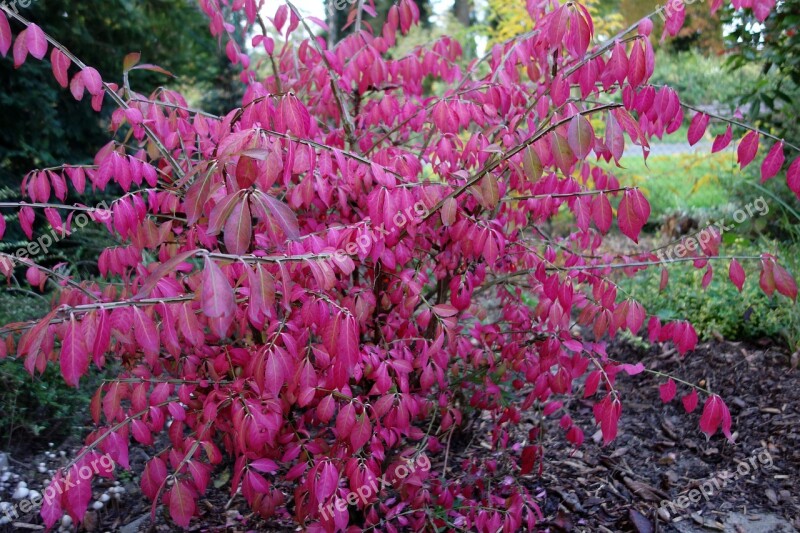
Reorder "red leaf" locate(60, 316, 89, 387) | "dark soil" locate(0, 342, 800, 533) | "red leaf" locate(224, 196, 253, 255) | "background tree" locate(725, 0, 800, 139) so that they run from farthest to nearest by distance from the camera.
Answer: "background tree" locate(725, 0, 800, 139) → "dark soil" locate(0, 342, 800, 533) → "red leaf" locate(60, 316, 89, 387) → "red leaf" locate(224, 196, 253, 255)

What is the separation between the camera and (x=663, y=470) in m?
2.71

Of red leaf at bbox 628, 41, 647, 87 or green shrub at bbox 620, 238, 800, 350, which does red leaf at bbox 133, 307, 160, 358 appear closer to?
red leaf at bbox 628, 41, 647, 87

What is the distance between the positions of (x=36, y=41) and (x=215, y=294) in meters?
1.30

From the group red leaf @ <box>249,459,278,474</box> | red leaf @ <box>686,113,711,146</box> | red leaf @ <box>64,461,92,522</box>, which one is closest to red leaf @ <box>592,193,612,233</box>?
red leaf @ <box>686,113,711,146</box>

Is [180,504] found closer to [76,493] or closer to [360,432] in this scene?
[76,493]

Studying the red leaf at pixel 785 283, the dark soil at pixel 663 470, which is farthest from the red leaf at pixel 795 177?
the dark soil at pixel 663 470

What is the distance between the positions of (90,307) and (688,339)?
189 cm

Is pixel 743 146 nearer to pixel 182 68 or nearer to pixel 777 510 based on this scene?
pixel 777 510

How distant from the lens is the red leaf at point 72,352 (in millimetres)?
1250

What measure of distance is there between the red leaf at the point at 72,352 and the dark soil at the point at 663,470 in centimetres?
144

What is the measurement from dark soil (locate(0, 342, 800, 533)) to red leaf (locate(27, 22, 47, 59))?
1806 millimetres

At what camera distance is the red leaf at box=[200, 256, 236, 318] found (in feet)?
3.31

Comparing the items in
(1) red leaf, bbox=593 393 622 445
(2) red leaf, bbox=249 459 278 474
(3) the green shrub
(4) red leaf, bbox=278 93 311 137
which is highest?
(4) red leaf, bbox=278 93 311 137

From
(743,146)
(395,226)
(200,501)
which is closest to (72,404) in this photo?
(200,501)
